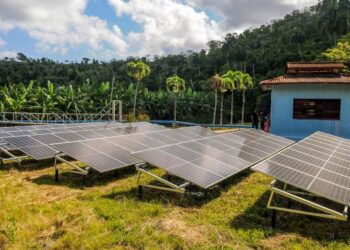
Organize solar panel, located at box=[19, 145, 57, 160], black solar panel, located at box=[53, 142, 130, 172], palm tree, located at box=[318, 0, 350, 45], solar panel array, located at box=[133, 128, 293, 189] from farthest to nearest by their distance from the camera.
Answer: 1. palm tree, located at box=[318, 0, 350, 45]
2. solar panel, located at box=[19, 145, 57, 160]
3. black solar panel, located at box=[53, 142, 130, 172]
4. solar panel array, located at box=[133, 128, 293, 189]

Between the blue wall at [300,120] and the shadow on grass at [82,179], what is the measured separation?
→ 39.1 feet

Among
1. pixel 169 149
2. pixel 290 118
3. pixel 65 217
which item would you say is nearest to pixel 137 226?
pixel 65 217

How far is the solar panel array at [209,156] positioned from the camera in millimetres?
7527

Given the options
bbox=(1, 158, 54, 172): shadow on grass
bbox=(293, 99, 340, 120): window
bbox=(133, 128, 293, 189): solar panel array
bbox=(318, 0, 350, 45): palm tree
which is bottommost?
bbox=(1, 158, 54, 172): shadow on grass

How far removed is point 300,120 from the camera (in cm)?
1961

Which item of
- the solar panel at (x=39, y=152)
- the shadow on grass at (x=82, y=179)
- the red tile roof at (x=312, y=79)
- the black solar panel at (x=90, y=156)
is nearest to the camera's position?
the black solar panel at (x=90, y=156)

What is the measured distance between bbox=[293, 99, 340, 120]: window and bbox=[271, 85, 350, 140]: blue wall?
24cm

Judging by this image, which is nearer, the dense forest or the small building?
the small building

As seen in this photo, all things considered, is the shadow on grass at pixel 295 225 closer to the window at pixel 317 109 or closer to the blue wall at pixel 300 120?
the blue wall at pixel 300 120

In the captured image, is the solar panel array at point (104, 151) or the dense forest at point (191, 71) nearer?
the solar panel array at point (104, 151)

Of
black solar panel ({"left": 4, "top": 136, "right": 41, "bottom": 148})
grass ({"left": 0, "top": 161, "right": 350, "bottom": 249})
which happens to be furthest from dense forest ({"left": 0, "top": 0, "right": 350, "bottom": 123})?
grass ({"left": 0, "top": 161, "right": 350, "bottom": 249})

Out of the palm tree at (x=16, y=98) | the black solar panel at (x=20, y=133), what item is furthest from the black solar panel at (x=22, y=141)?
the palm tree at (x=16, y=98)

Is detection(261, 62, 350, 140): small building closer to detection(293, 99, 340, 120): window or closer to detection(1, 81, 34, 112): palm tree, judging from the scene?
detection(293, 99, 340, 120): window

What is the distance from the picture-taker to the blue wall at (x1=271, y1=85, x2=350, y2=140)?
1906 cm
